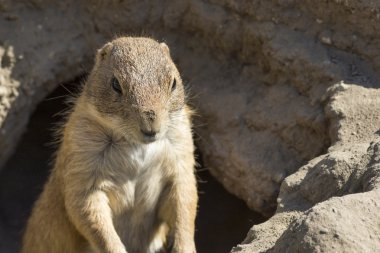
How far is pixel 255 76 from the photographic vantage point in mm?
Answer: 7520

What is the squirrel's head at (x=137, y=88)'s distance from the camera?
5.50m

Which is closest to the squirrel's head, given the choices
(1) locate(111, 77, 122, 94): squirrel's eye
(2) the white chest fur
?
(1) locate(111, 77, 122, 94): squirrel's eye

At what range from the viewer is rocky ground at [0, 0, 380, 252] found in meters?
5.99

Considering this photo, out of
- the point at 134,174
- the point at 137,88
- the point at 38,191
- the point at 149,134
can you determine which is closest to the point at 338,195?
the point at 149,134

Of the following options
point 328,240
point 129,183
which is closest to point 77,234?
point 129,183

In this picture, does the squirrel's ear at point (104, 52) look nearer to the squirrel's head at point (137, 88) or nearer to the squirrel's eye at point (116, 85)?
the squirrel's head at point (137, 88)

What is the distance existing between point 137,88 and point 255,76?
7.14 ft

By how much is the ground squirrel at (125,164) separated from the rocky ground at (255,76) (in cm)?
94

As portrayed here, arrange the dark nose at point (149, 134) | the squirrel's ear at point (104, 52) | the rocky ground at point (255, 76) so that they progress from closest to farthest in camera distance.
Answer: the dark nose at point (149, 134) → the rocky ground at point (255, 76) → the squirrel's ear at point (104, 52)

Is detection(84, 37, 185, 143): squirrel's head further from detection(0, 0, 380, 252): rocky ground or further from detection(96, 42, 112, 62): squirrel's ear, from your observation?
detection(0, 0, 380, 252): rocky ground

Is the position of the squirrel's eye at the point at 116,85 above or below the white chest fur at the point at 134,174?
above

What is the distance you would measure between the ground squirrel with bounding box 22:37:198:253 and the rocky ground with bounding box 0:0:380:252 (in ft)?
3.07

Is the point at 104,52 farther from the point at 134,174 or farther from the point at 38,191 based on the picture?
the point at 38,191

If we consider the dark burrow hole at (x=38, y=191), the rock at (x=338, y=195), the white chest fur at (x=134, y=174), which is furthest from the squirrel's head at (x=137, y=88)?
the dark burrow hole at (x=38, y=191)
